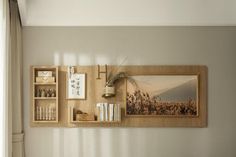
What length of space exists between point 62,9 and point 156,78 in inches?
55.9

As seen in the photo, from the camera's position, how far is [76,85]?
571 cm

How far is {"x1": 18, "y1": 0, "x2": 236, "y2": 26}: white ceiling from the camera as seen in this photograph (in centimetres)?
563

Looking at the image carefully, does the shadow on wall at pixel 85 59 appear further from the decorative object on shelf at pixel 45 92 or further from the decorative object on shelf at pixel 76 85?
the decorative object on shelf at pixel 45 92

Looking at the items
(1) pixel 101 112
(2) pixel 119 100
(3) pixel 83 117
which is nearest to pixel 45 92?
(3) pixel 83 117

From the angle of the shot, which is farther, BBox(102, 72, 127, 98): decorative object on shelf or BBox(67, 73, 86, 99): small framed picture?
BBox(67, 73, 86, 99): small framed picture

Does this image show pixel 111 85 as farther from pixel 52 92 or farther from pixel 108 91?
pixel 52 92

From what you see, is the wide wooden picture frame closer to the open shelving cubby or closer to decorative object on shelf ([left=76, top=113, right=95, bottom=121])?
decorative object on shelf ([left=76, top=113, right=95, bottom=121])

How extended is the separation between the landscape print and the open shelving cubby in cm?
89

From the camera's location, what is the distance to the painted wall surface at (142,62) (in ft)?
18.8

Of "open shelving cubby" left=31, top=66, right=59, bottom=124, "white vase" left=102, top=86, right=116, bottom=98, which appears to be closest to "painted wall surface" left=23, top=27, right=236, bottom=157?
"open shelving cubby" left=31, top=66, right=59, bottom=124

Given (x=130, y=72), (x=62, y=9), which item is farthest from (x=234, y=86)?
(x=62, y=9)

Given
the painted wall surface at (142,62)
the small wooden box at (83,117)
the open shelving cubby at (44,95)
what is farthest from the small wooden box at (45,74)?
the small wooden box at (83,117)

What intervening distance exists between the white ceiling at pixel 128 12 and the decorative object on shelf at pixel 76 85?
644 mm

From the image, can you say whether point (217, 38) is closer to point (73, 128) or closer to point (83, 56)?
point (83, 56)
